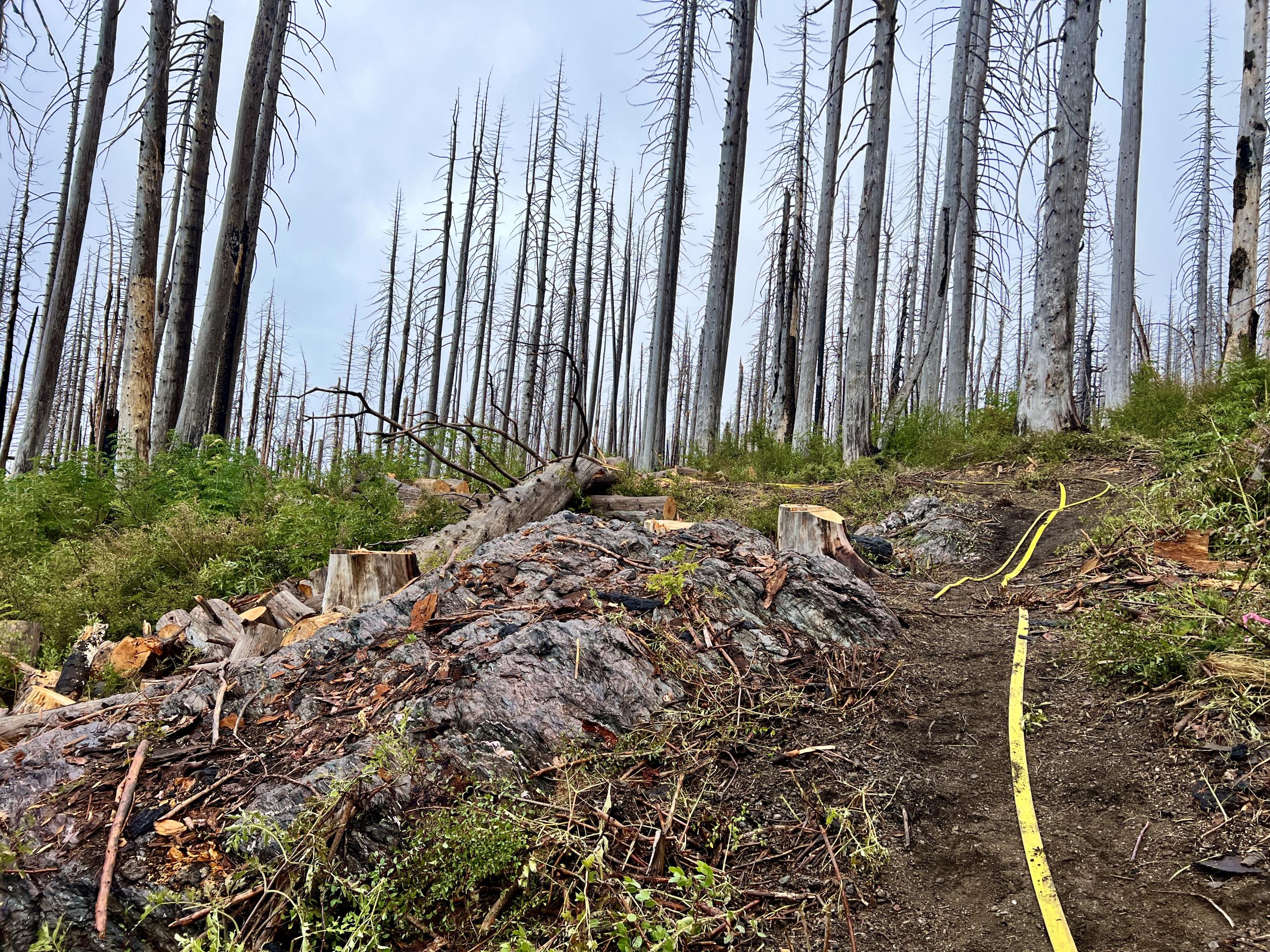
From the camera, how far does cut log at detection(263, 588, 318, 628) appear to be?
474 centimetres

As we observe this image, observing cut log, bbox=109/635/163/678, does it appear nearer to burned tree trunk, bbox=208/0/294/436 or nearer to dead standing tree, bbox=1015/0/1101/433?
burned tree trunk, bbox=208/0/294/436

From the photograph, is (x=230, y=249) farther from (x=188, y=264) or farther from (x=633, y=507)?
(x=633, y=507)

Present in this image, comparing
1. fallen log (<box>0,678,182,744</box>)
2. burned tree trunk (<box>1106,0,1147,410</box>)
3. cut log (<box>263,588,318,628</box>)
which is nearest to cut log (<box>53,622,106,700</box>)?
fallen log (<box>0,678,182,744</box>)

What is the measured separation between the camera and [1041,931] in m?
2.08

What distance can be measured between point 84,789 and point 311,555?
3624mm

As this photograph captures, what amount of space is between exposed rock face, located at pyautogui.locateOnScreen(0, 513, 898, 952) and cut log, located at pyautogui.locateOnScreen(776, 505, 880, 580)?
49.3 inches

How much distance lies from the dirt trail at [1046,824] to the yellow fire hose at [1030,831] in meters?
0.03

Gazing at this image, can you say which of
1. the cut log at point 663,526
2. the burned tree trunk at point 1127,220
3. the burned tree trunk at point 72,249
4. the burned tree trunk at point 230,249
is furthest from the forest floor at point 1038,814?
the burned tree trunk at point 72,249

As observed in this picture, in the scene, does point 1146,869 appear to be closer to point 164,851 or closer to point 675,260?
point 164,851

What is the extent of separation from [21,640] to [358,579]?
8.42 ft

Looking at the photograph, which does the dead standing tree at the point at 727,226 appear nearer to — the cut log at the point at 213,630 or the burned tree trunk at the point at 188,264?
the burned tree trunk at the point at 188,264

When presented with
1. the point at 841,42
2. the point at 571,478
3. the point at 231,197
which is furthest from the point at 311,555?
the point at 841,42

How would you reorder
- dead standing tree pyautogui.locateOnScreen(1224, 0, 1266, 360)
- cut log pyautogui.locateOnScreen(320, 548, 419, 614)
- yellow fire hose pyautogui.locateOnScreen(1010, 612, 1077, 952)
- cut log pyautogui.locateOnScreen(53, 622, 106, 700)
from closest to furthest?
1. yellow fire hose pyautogui.locateOnScreen(1010, 612, 1077, 952)
2. cut log pyautogui.locateOnScreen(53, 622, 106, 700)
3. cut log pyautogui.locateOnScreen(320, 548, 419, 614)
4. dead standing tree pyautogui.locateOnScreen(1224, 0, 1266, 360)

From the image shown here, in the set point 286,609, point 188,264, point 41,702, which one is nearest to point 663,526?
point 286,609
